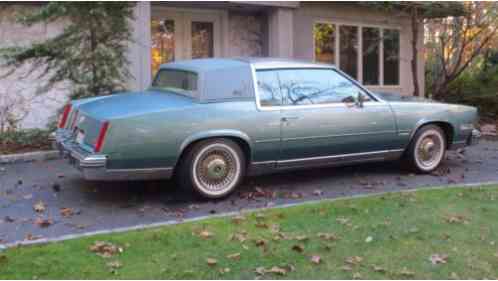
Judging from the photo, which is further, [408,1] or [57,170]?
[408,1]

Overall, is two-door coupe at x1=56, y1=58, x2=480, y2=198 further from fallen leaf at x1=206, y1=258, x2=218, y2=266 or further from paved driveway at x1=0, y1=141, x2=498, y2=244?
fallen leaf at x1=206, y1=258, x2=218, y2=266

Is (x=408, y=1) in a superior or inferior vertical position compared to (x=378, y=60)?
superior

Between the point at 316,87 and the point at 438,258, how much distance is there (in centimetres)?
296

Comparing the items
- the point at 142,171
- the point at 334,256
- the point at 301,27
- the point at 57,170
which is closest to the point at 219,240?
the point at 334,256

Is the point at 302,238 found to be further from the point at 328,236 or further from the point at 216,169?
the point at 216,169

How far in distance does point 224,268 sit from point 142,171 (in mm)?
1915

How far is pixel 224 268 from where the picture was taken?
432 cm

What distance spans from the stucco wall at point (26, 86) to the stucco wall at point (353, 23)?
558cm

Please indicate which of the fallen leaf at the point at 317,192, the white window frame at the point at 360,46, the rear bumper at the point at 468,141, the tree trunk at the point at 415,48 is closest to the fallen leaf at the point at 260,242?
the fallen leaf at the point at 317,192

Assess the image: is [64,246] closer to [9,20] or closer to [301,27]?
[9,20]

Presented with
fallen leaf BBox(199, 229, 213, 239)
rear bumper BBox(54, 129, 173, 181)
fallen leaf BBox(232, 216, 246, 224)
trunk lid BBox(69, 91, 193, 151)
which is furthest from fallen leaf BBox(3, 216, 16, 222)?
fallen leaf BBox(232, 216, 246, 224)

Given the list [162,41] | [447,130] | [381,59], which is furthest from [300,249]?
[381,59]

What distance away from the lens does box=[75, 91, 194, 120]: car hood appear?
5.89 metres

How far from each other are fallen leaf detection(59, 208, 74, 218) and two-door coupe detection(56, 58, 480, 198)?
1.43 feet
